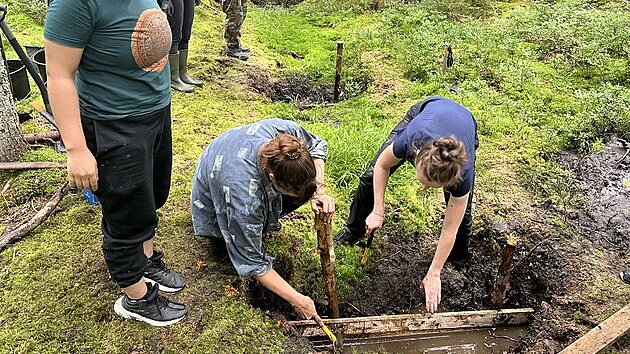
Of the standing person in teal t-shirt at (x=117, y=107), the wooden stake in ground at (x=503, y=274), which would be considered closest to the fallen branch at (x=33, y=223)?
the standing person in teal t-shirt at (x=117, y=107)

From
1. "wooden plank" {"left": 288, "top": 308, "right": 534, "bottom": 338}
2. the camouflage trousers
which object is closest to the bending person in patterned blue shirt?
"wooden plank" {"left": 288, "top": 308, "right": 534, "bottom": 338}

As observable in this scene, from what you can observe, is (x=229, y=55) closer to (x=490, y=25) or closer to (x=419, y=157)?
(x=490, y=25)

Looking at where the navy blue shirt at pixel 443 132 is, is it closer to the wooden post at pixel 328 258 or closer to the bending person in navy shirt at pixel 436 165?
the bending person in navy shirt at pixel 436 165

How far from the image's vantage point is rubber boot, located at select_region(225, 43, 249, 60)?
692 centimetres

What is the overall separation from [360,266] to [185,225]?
127cm

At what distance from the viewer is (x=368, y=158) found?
4.48 meters

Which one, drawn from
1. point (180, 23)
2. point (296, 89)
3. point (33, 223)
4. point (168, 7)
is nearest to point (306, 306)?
point (33, 223)

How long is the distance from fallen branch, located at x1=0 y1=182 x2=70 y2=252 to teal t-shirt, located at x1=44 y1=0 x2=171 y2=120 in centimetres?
158

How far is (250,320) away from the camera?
268 cm

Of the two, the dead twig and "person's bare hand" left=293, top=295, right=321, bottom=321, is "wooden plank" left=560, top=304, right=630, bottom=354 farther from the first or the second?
the dead twig

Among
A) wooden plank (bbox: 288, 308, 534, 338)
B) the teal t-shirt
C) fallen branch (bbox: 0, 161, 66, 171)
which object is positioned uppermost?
the teal t-shirt

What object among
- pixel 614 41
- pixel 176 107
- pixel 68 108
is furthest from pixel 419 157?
pixel 614 41

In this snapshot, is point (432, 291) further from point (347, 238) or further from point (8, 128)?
point (8, 128)

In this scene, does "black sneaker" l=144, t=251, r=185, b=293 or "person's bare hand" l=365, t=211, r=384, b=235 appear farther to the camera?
"person's bare hand" l=365, t=211, r=384, b=235
